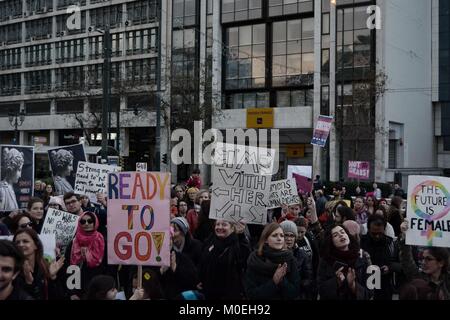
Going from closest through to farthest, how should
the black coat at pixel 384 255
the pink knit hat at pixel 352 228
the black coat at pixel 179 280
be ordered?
the black coat at pixel 179 280 < the pink knit hat at pixel 352 228 < the black coat at pixel 384 255

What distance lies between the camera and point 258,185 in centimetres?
713

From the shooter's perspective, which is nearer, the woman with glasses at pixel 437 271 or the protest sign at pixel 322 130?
the woman with glasses at pixel 437 271

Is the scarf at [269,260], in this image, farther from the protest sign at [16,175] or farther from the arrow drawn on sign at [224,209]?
the protest sign at [16,175]

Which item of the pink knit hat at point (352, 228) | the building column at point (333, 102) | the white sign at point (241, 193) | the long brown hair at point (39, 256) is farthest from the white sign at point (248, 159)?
the building column at point (333, 102)

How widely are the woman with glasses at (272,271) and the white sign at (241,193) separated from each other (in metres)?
1.06

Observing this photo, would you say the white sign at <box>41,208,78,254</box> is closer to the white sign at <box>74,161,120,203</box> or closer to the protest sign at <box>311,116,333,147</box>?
the white sign at <box>74,161,120,203</box>

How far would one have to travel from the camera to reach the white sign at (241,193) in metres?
6.81

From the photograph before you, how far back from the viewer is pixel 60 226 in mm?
7289

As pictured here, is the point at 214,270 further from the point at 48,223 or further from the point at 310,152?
the point at 310,152

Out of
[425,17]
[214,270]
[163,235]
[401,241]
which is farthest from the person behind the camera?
[425,17]

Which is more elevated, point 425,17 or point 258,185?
point 425,17
